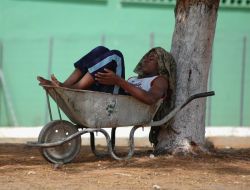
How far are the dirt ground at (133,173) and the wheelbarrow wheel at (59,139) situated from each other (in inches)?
4.3

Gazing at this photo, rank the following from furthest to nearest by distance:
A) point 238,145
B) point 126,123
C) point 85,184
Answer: point 238,145, point 126,123, point 85,184

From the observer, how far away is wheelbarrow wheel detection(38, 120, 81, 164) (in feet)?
22.2

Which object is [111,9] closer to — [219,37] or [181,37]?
[219,37]

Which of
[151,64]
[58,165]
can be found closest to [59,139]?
[58,165]

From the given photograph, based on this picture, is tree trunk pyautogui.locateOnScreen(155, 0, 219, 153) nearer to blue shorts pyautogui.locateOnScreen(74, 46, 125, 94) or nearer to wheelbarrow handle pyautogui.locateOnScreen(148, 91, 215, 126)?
wheelbarrow handle pyautogui.locateOnScreen(148, 91, 215, 126)

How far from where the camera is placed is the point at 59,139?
6797mm

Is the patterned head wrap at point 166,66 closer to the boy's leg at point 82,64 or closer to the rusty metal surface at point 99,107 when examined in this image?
the rusty metal surface at point 99,107

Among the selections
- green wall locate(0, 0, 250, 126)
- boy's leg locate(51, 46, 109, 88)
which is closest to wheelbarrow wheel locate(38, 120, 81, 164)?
boy's leg locate(51, 46, 109, 88)

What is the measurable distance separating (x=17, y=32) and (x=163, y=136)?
6222mm

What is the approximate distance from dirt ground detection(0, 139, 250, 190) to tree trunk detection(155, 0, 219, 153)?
248 mm

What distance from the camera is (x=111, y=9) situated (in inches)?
518

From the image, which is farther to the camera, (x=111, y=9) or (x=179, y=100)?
(x=111, y=9)

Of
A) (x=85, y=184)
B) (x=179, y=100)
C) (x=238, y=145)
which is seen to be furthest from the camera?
(x=238, y=145)

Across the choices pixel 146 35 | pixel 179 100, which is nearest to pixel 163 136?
pixel 179 100
